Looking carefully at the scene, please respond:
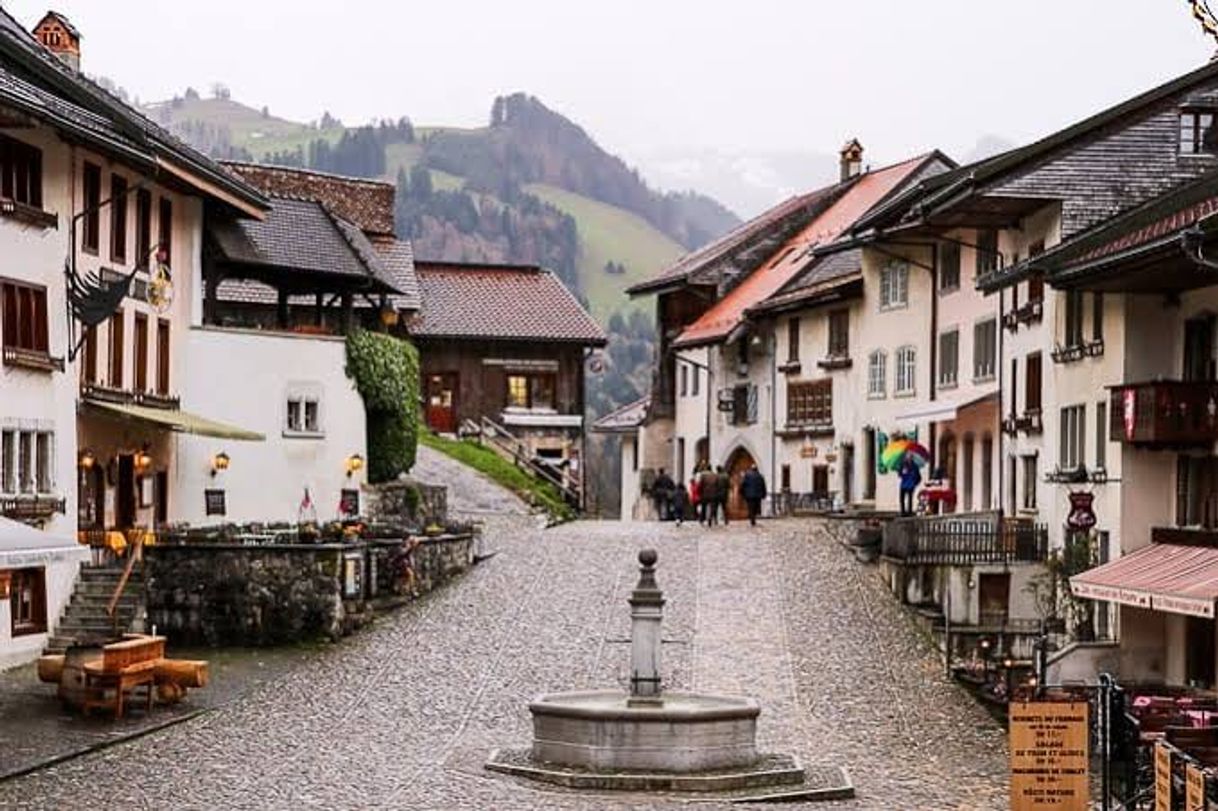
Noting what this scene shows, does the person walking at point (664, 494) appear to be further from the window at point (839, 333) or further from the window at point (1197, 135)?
the window at point (1197, 135)

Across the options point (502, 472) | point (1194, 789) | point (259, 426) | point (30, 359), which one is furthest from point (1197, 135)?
point (1194, 789)

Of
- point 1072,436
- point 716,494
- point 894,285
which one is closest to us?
point 1072,436

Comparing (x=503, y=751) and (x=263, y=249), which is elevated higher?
(x=263, y=249)

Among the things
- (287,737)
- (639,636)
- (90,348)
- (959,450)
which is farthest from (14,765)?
(959,450)

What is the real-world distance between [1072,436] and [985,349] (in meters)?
10.1

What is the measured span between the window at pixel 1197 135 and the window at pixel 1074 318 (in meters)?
5.42

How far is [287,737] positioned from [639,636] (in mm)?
4799

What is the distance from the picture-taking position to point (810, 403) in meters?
72.9

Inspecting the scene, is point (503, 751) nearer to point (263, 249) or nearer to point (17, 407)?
point (17, 407)

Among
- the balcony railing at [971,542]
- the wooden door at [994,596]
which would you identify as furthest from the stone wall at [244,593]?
the wooden door at [994,596]

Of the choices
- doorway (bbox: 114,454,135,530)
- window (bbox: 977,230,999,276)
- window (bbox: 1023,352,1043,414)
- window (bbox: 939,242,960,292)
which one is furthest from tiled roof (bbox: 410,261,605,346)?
doorway (bbox: 114,454,135,530)

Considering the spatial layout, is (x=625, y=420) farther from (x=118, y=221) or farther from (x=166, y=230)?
(x=118, y=221)

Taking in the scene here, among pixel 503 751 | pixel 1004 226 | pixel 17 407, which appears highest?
pixel 1004 226

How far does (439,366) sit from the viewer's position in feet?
290
